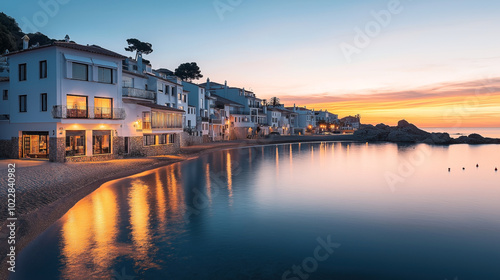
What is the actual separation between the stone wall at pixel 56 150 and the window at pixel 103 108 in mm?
4738

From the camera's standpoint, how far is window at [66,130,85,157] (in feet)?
113

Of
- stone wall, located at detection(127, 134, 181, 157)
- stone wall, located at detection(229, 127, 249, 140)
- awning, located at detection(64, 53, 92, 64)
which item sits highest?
awning, located at detection(64, 53, 92, 64)

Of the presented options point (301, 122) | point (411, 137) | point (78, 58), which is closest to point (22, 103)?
point (78, 58)

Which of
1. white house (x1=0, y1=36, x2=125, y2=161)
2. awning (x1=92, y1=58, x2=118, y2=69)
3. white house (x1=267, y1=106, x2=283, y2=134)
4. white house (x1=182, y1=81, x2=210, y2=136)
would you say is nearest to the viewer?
white house (x1=0, y1=36, x2=125, y2=161)

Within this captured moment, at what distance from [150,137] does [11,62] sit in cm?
1755

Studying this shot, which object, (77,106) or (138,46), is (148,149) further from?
(138,46)

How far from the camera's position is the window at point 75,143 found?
34.4 m

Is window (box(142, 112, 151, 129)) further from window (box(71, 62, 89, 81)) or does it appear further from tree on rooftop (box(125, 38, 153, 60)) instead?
tree on rooftop (box(125, 38, 153, 60))

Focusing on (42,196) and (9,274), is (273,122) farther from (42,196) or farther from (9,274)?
(9,274)

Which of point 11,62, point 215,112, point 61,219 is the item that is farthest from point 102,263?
point 215,112

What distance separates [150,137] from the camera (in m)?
45.5

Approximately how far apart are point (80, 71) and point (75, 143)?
7.71 m

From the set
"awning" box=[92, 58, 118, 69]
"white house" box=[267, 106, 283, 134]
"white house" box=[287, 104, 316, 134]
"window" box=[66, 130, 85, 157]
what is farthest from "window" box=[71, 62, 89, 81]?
"white house" box=[287, 104, 316, 134]

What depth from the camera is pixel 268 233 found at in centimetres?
1675
